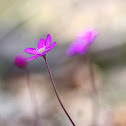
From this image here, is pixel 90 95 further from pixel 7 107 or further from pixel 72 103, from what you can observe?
pixel 7 107

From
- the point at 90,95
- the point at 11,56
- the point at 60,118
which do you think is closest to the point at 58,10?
the point at 11,56

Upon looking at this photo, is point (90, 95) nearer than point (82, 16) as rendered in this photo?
Yes

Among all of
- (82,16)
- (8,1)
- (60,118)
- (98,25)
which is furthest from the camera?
(8,1)

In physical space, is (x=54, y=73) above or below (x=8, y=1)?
below

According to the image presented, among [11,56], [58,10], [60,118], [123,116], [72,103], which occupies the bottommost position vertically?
[123,116]

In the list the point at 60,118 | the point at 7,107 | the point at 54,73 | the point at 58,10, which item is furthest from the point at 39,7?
the point at 60,118

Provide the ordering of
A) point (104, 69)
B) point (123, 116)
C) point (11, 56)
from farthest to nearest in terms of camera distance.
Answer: point (11, 56), point (104, 69), point (123, 116)
